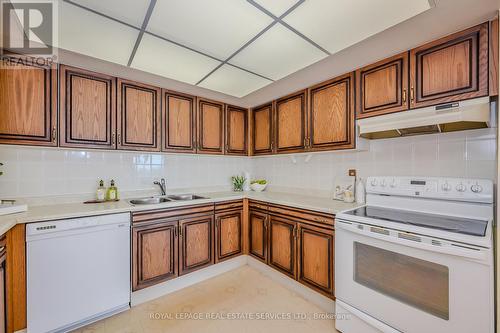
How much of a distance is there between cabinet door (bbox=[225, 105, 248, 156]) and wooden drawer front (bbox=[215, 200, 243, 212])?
716mm

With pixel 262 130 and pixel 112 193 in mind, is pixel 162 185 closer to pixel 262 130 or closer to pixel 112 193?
pixel 112 193

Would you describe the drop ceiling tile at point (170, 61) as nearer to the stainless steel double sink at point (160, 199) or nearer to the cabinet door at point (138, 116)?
the cabinet door at point (138, 116)

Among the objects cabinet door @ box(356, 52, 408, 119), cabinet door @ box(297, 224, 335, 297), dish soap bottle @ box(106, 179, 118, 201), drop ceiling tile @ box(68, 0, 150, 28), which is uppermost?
drop ceiling tile @ box(68, 0, 150, 28)

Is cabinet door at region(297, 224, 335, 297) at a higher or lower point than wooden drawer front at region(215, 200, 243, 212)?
lower

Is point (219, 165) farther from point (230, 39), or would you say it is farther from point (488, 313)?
point (488, 313)

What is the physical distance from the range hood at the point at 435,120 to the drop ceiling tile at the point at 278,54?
706 millimetres

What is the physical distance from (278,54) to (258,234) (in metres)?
1.93

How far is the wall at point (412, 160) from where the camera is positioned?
1537 millimetres

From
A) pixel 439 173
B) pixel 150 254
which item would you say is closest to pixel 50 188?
pixel 150 254

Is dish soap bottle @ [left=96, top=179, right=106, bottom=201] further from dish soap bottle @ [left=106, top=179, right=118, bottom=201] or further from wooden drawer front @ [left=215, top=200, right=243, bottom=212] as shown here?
wooden drawer front @ [left=215, top=200, right=243, bottom=212]

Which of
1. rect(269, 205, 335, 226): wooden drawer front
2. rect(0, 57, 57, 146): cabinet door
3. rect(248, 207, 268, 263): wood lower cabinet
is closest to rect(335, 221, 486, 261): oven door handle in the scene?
rect(269, 205, 335, 226): wooden drawer front

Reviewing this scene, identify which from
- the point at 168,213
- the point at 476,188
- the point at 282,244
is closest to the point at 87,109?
the point at 168,213

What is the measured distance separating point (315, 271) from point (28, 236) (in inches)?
88.1

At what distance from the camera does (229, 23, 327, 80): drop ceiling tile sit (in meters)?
1.47
